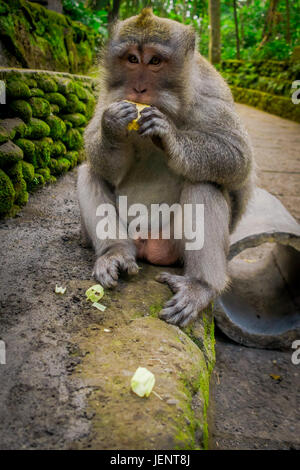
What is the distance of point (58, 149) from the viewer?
15.2ft

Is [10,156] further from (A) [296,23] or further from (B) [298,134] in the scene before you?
(A) [296,23]

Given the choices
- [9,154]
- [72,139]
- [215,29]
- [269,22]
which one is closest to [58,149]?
[72,139]

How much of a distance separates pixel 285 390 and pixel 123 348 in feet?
5.94

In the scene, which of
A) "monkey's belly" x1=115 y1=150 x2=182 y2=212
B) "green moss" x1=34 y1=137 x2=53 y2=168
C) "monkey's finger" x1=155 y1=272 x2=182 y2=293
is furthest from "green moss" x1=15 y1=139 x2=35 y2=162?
"monkey's finger" x1=155 y1=272 x2=182 y2=293

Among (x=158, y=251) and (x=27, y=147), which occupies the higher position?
(x=27, y=147)

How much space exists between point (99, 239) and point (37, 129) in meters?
1.86

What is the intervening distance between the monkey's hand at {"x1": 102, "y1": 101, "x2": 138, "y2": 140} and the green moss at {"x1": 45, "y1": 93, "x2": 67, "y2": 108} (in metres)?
2.36

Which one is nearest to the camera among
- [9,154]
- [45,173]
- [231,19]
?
[9,154]

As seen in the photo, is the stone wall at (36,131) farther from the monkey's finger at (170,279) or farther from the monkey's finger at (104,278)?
the monkey's finger at (170,279)

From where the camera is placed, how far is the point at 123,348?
73.4 inches

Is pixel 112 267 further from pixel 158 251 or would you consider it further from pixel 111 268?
pixel 158 251

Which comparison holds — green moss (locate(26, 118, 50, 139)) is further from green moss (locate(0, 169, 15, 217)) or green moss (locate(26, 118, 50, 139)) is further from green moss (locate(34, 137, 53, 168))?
green moss (locate(0, 169, 15, 217))

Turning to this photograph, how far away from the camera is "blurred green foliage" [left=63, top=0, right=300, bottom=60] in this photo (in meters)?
8.17
